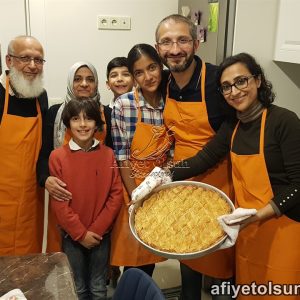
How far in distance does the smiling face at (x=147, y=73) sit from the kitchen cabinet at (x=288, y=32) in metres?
0.62

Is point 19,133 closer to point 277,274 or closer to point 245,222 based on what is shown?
point 245,222

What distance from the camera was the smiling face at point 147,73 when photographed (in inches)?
59.9

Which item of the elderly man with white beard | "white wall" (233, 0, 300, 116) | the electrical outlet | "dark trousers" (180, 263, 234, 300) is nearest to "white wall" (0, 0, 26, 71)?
the electrical outlet

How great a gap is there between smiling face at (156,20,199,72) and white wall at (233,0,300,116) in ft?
1.23

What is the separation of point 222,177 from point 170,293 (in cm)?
94

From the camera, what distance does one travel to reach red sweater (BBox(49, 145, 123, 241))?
1.58 m

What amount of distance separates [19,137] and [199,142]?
832mm

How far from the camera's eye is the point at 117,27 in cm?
271

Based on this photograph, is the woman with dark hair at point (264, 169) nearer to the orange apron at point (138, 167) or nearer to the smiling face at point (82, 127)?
the orange apron at point (138, 167)

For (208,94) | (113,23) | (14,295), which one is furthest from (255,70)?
(113,23)

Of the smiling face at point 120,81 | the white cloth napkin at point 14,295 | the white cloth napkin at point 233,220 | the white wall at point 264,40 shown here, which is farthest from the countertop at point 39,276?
the white wall at point 264,40

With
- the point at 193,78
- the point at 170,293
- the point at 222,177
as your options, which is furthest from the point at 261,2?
the point at 170,293

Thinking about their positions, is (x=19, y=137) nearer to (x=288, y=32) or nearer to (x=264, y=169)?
(x=264, y=169)

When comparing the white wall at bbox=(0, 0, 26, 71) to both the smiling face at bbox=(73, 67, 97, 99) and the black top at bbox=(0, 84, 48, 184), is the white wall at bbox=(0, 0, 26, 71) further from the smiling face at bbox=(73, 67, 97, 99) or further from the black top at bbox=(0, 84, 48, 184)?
the smiling face at bbox=(73, 67, 97, 99)
